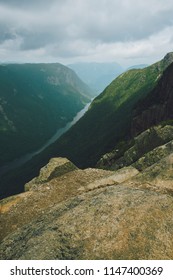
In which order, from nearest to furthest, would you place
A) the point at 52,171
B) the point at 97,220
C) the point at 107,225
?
A: the point at 107,225 → the point at 97,220 → the point at 52,171

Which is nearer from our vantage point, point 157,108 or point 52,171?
point 52,171

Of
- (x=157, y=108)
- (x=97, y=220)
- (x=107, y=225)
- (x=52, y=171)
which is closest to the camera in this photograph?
(x=107, y=225)

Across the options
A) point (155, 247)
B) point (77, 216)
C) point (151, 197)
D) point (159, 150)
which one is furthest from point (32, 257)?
point (159, 150)

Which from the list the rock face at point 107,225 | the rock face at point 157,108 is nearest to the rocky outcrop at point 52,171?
the rock face at point 107,225

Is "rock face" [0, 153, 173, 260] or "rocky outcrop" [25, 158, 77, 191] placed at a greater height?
"rocky outcrop" [25, 158, 77, 191]

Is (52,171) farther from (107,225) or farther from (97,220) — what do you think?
(107,225)

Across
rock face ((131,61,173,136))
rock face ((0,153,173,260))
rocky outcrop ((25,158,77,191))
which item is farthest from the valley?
rock face ((131,61,173,136))

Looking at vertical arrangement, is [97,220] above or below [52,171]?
below

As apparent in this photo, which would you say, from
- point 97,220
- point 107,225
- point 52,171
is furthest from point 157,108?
point 107,225

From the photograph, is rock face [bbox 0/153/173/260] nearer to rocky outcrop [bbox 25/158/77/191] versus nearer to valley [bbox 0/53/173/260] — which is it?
valley [bbox 0/53/173/260]
